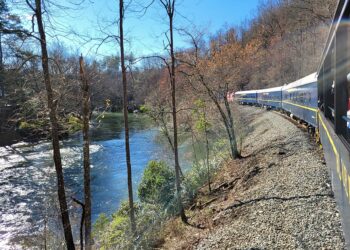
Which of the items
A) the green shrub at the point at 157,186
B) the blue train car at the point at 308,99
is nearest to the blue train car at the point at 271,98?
the blue train car at the point at 308,99

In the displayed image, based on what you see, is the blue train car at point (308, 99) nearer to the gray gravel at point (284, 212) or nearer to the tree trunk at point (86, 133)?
the gray gravel at point (284, 212)

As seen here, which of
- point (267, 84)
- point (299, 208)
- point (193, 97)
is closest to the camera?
point (299, 208)

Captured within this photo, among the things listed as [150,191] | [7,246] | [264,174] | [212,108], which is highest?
[212,108]

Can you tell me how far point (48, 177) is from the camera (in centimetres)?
2055

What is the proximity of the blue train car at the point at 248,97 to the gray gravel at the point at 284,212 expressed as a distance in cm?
3783

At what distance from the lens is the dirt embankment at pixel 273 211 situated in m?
6.38

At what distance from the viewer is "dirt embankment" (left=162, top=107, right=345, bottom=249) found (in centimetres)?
638

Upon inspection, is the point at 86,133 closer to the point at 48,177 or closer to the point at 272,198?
the point at 272,198

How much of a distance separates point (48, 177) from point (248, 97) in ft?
127

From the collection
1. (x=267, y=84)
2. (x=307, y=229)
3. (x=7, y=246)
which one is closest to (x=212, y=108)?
(x=7, y=246)

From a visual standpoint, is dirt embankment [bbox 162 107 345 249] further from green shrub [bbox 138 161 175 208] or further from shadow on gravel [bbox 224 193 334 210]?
green shrub [bbox 138 161 175 208]

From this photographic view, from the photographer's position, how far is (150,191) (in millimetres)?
15672

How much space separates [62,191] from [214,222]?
4.28 metres

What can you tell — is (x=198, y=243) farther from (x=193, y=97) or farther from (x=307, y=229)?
(x=193, y=97)
